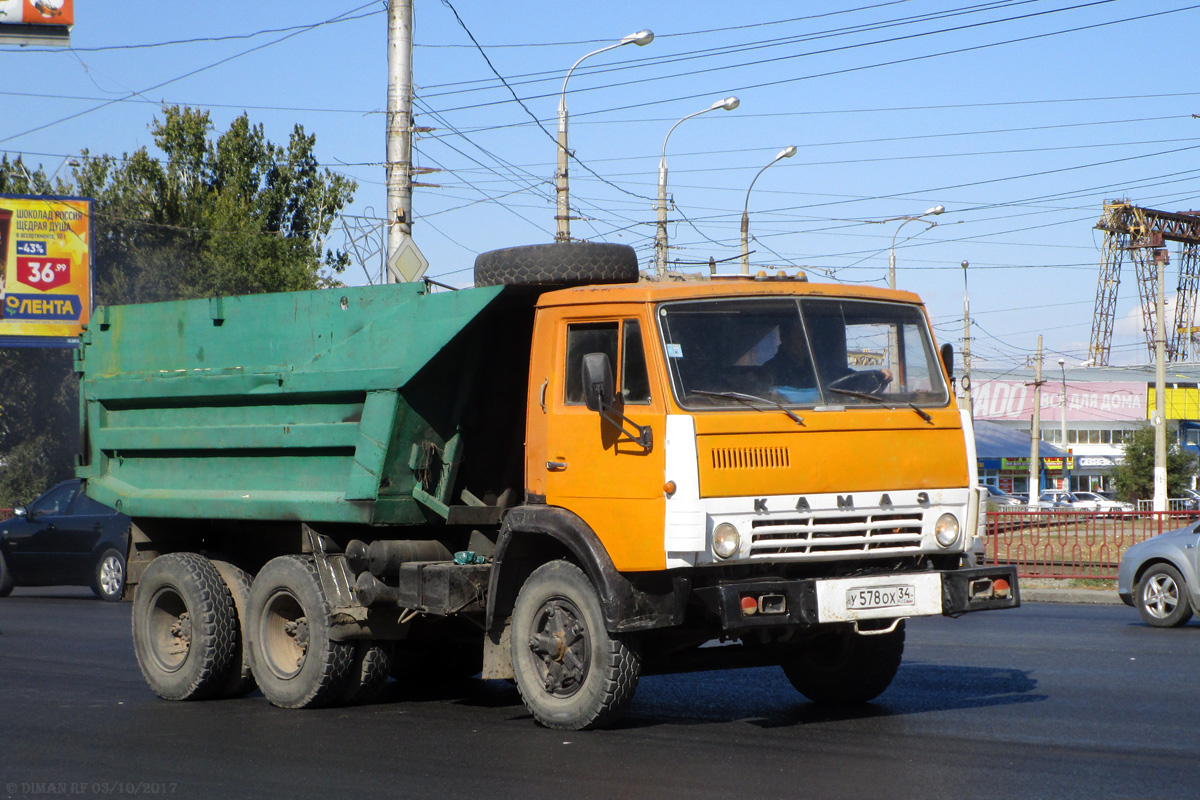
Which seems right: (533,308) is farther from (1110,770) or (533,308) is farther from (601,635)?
(1110,770)

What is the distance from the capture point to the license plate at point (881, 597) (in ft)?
23.0

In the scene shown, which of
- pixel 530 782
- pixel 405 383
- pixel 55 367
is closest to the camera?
pixel 530 782

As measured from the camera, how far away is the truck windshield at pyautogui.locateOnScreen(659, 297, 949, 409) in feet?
23.5

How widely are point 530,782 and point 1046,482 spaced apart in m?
76.8

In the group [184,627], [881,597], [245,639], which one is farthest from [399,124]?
[881,597]

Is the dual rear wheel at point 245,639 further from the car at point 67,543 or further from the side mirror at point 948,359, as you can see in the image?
the car at point 67,543

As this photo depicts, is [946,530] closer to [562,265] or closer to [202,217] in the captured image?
[562,265]

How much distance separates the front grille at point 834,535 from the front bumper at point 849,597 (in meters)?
0.18

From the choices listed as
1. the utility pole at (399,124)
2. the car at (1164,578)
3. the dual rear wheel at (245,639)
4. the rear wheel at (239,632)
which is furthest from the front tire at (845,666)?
the utility pole at (399,124)

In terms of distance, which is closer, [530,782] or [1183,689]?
[530,782]

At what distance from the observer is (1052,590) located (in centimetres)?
1912

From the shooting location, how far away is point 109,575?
1892 centimetres

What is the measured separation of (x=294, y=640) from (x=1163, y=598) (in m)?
9.02

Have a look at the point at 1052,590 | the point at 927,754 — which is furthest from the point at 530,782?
the point at 1052,590
